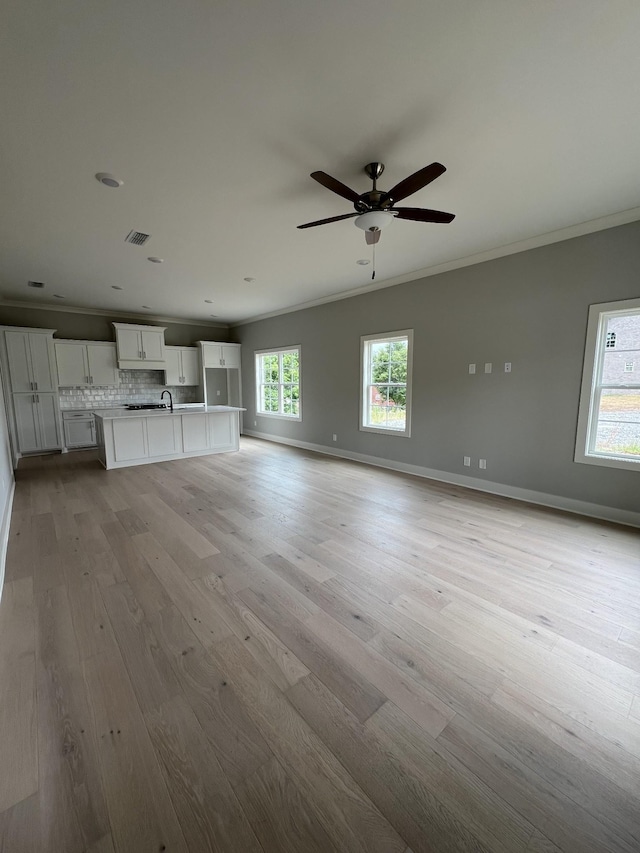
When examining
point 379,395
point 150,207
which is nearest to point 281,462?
point 379,395

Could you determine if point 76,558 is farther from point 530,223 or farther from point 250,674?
point 530,223

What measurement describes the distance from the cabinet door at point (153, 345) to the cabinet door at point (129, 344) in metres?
0.10

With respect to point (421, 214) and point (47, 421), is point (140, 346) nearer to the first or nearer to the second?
point (47, 421)

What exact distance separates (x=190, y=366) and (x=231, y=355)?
1007mm

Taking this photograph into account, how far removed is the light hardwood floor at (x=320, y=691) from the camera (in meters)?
1.04

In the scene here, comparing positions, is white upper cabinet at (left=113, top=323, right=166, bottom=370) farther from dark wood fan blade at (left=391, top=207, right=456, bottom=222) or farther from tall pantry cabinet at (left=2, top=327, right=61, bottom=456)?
dark wood fan blade at (left=391, top=207, right=456, bottom=222)

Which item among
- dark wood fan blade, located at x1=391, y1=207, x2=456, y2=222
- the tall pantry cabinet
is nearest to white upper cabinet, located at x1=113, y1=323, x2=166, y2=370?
the tall pantry cabinet

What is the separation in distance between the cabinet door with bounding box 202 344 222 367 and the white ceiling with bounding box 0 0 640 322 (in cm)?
432

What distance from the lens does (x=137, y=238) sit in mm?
3508

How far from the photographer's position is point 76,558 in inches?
102

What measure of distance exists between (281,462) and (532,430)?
3.62 metres

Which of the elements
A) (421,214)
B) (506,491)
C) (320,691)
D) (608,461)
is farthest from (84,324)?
(608,461)

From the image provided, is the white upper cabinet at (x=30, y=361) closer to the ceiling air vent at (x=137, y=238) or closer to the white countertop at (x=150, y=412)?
the white countertop at (x=150, y=412)

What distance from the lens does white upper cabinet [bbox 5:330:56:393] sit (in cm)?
586
